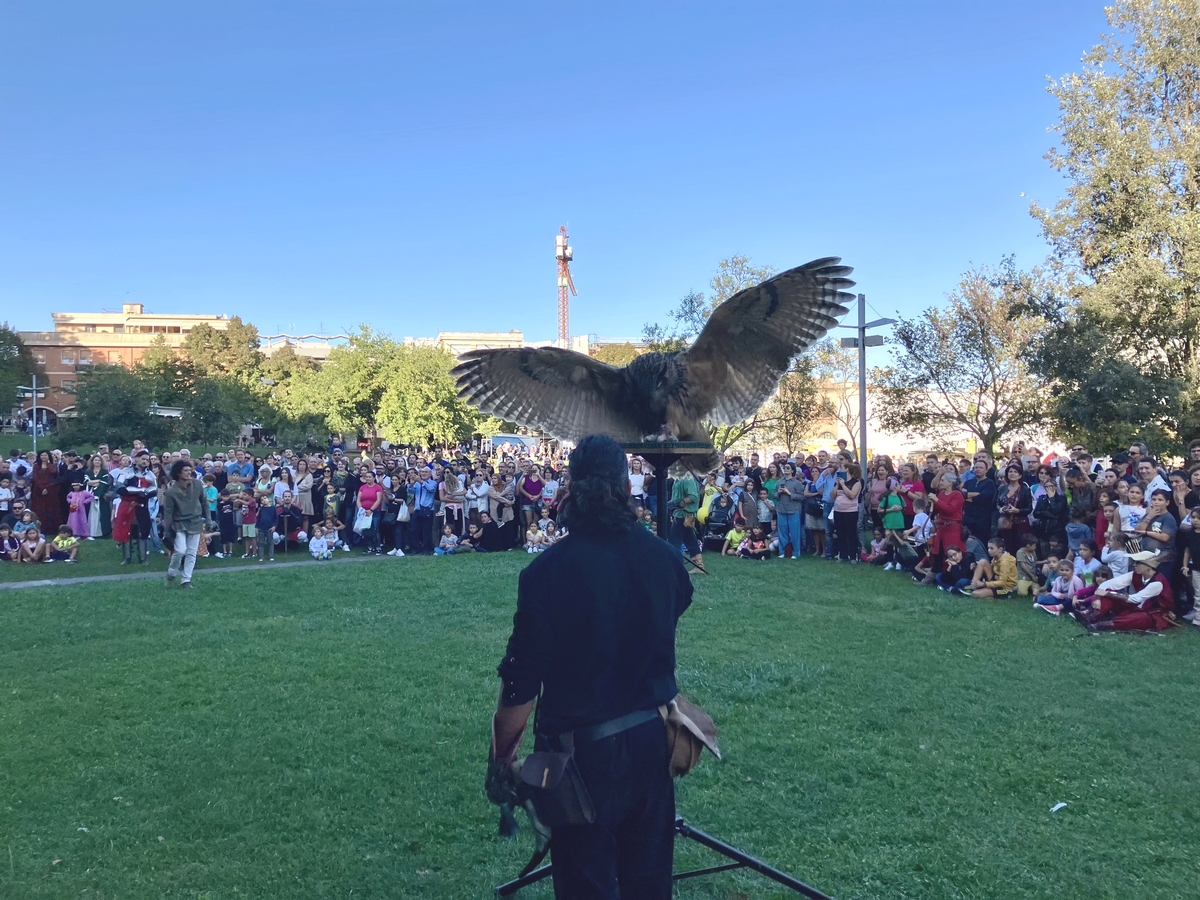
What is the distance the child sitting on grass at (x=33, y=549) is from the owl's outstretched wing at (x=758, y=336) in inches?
516

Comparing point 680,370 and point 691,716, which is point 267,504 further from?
point 691,716

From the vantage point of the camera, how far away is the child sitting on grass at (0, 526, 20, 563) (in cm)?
1321

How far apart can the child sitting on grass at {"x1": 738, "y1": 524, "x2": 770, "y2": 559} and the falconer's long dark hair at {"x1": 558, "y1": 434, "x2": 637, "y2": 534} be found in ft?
36.9

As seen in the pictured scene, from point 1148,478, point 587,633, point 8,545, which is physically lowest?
Answer: point 8,545

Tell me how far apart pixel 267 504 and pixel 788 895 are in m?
12.4

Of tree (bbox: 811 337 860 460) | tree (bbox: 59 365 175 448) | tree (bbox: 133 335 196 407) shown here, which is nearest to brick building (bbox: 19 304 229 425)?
tree (bbox: 133 335 196 407)

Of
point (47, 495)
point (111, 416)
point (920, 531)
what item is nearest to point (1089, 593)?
point (920, 531)

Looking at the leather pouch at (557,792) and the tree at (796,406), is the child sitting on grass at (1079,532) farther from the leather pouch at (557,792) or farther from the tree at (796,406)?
the tree at (796,406)

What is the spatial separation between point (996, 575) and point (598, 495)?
9.33m

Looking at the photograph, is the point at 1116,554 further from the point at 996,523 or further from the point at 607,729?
the point at 607,729

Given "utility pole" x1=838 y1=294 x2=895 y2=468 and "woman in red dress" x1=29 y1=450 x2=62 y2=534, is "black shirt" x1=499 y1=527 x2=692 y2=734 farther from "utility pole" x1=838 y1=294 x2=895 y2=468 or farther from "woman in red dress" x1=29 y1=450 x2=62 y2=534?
"woman in red dress" x1=29 y1=450 x2=62 y2=534

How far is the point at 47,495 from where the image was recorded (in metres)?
14.9

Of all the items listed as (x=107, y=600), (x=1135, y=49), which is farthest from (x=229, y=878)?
(x=1135, y=49)

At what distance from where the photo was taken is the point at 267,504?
13.9 m
